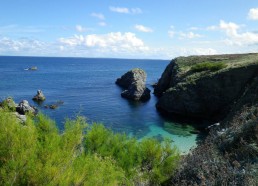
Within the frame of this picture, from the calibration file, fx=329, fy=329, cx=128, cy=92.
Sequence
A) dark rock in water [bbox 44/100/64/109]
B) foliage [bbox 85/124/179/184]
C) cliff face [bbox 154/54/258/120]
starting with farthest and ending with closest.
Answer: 1. dark rock in water [bbox 44/100/64/109]
2. cliff face [bbox 154/54/258/120]
3. foliage [bbox 85/124/179/184]

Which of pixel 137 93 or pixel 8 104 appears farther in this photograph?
pixel 137 93

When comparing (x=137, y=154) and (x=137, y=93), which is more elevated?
(x=137, y=154)

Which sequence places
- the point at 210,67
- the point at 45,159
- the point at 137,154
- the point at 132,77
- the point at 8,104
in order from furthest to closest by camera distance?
the point at 132,77 → the point at 210,67 → the point at 137,154 → the point at 8,104 → the point at 45,159

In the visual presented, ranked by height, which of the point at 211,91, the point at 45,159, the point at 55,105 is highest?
the point at 45,159

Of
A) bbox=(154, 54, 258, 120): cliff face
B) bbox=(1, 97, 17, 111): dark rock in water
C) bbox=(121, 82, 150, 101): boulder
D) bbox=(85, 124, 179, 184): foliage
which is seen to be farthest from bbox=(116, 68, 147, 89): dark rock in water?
bbox=(1, 97, 17, 111): dark rock in water

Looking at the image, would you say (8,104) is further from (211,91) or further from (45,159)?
(211,91)

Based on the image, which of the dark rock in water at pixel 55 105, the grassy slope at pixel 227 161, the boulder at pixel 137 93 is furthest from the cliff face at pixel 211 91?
the grassy slope at pixel 227 161

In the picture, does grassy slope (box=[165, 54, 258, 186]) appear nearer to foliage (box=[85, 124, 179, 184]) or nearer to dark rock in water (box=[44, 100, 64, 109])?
foliage (box=[85, 124, 179, 184])

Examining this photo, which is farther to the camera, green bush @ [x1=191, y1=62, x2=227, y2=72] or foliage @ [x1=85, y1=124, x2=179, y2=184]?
green bush @ [x1=191, y1=62, x2=227, y2=72]

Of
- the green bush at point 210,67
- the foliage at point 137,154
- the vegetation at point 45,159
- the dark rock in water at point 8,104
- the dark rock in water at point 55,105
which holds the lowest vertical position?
the dark rock in water at point 55,105

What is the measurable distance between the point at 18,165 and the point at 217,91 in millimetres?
48559

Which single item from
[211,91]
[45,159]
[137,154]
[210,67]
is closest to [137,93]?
[210,67]

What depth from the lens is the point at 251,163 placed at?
16.6m

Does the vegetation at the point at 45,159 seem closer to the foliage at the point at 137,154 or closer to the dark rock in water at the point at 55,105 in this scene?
the foliage at the point at 137,154
